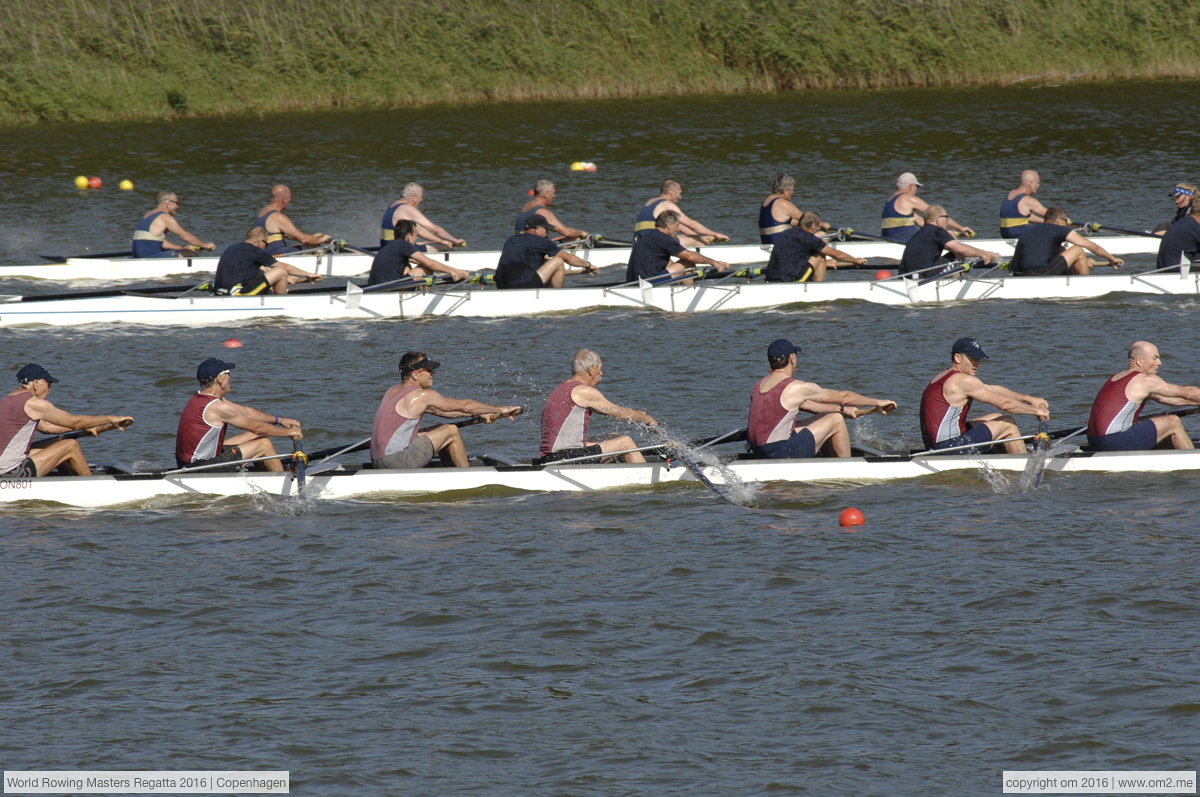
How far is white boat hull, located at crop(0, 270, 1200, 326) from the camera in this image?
60.3 feet

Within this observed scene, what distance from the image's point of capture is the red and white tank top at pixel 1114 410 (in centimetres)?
1173

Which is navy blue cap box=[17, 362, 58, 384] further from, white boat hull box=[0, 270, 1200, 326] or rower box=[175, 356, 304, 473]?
white boat hull box=[0, 270, 1200, 326]

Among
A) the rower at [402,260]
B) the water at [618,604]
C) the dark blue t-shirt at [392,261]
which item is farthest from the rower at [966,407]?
the dark blue t-shirt at [392,261]

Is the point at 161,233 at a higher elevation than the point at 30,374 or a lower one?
higher

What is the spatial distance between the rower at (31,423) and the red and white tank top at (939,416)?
21.4 ft

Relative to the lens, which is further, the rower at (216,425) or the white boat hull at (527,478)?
the white boat hull at (527,478)

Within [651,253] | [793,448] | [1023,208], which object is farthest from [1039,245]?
[793,448]

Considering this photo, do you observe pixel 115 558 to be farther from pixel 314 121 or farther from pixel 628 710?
pixel 314 121

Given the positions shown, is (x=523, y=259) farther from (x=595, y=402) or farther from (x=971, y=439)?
(x=971, y=439)

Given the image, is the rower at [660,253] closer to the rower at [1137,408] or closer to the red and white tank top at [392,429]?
the rower at [1137,408]

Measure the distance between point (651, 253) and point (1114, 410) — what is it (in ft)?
27.0

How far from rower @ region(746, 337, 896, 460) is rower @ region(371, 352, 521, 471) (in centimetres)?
201

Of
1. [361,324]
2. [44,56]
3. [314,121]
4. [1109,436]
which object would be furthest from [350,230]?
[1109,436]

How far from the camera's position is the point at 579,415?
11719mm
